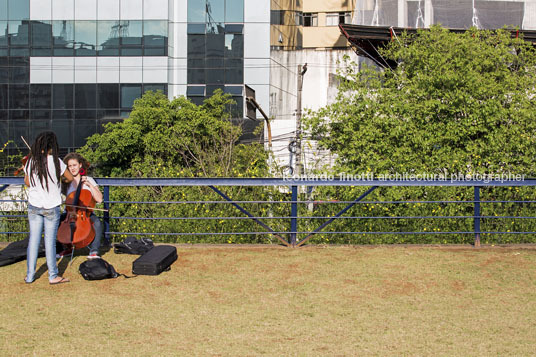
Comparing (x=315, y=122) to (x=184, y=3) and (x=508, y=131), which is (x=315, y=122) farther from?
(x=184, y=3)

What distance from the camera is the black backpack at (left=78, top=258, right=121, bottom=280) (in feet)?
22.8

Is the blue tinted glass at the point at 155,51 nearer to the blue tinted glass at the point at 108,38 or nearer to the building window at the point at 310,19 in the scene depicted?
the blue tinted glass at the point at 108,38

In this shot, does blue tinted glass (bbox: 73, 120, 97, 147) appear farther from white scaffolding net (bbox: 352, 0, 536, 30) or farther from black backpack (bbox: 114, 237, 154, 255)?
black backpack (bbox: 114, 237, 154, 255)

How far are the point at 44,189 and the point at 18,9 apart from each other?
46278 mm

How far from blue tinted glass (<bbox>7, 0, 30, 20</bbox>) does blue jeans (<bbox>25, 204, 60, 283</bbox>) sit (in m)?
45.6

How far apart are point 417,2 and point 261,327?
36.2 m

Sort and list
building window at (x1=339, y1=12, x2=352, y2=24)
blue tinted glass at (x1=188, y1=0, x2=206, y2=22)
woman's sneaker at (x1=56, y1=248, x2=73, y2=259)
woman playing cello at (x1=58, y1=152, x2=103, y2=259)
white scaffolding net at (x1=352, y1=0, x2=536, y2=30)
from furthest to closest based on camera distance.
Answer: building window at (x1=339, y1=12, x2=352, y2=24) → blue tinted glass at (x1=188, y1=0, x2=206, y2=22) → white scaffolding net at (x1=352, y1=0, x2=536, y2=30) → woman's sneaker at (x1=56, y1=248, x2=73, y2=259) → woman playing cello at (x1=58, y1=152, x2=103, y2=259)

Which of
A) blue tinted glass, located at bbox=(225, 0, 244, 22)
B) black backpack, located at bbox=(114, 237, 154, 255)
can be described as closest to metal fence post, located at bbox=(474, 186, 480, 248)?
black backpack, located at bbox=(114, 237, 154, 255)

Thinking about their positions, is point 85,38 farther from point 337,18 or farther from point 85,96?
point 337,18

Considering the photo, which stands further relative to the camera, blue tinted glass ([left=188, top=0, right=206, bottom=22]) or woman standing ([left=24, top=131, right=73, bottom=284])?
blue tinted glass ([left=188, top=0, right=206, bottom=22])

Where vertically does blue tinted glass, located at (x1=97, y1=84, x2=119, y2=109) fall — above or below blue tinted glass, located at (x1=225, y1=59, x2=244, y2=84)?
below

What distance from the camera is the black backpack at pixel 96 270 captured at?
22.8 feet

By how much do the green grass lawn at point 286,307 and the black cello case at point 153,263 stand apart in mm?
111

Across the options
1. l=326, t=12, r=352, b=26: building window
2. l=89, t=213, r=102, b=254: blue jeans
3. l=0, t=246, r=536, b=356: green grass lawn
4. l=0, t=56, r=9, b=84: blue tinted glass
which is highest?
l=326, t=12, r=352, b=26: building window
